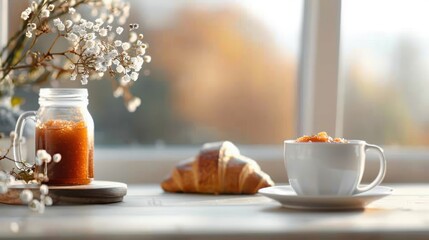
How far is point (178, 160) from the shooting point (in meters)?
2.20

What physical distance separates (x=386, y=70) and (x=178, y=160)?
2.06ft

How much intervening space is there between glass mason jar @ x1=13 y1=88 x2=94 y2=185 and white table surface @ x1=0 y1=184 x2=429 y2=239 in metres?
0.10

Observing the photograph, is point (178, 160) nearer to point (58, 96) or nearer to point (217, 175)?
point (217, 175)

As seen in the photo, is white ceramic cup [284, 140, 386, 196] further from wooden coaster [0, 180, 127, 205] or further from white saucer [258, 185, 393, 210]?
wooden coaster [0, 180, 127, 205]

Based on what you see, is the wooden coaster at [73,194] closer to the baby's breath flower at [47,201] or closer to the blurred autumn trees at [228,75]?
the baby's breath flower at [47,201]

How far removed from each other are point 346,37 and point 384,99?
20 centimetres

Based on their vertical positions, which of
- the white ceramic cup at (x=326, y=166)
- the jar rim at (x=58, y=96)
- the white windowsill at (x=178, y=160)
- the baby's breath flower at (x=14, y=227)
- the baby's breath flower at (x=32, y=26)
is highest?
the baby's breath flower at (x=32, y=26)

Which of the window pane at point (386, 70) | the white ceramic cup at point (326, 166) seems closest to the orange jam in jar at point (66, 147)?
the white ceramic cup at point (326, 166)

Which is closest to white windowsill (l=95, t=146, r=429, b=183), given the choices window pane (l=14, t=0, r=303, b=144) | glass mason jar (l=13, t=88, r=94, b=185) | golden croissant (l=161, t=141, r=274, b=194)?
window pane (l=14, t=0, r=303, b=144)

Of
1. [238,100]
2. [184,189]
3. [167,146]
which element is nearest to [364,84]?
[238,100]

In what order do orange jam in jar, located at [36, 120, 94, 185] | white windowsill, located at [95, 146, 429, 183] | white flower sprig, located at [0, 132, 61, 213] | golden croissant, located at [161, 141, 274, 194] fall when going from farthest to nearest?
white windowsill, located at [95, 146, 429, 183] < golden croissant, located at [161, 141, 274, 194] < orange jam in jar, located at [36, 120, 94, 185] < white flower sprig, located at [0, 132, 61, 213]

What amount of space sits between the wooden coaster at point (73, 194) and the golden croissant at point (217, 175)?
26cm

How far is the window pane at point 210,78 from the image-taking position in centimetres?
222

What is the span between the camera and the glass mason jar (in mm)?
1630
